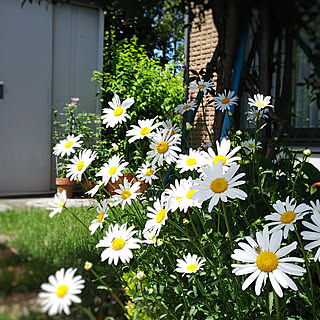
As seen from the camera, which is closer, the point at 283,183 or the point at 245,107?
the point at 283,183

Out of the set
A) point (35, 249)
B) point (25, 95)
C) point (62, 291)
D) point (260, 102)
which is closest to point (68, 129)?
point (25, 95)

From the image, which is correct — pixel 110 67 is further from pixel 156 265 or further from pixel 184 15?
pixel 156 265

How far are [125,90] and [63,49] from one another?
232 mm

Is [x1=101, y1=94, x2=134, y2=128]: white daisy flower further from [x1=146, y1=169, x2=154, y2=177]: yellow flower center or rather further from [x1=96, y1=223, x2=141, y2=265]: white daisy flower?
[x1=96, y1=223, x2=141, y2=265]: white daisy flower

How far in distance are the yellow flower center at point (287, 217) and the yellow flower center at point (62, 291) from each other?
346 mm

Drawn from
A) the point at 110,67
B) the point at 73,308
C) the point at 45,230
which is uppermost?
the point at 110,67

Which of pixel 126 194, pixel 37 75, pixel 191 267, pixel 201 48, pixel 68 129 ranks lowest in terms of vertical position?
pixel 191 267

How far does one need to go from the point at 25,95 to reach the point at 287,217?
0.59 m

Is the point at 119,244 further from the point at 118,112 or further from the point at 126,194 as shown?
the point at 118,112

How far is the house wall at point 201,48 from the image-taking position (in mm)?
967

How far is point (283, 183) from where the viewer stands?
3.35 ft

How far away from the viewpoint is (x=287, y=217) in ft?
2.00

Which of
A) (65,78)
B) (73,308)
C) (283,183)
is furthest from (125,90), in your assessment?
A: (73,308)

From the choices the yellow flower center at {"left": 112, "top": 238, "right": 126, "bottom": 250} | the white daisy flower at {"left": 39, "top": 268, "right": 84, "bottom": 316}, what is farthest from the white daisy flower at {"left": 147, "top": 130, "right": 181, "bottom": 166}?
the white daisy flower at {"left": 39, "top": 268, "right": 84, "bottom": 316}
